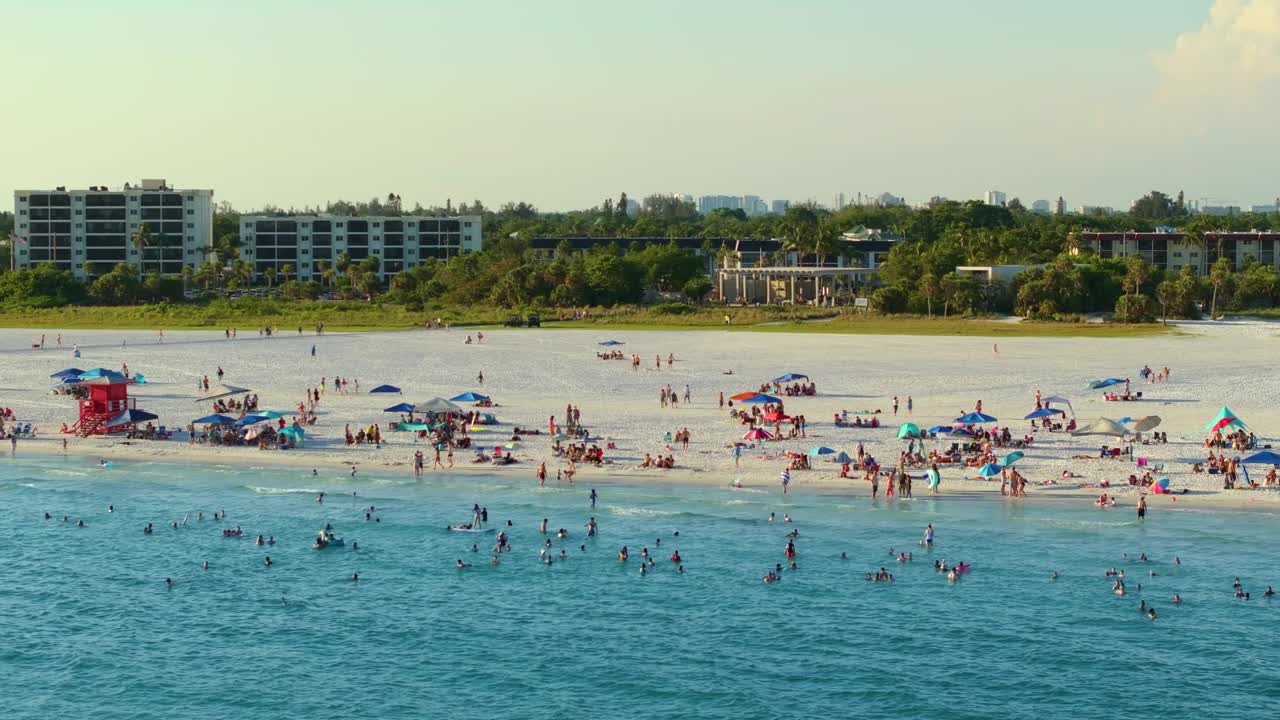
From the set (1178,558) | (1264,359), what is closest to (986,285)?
(1264,359)

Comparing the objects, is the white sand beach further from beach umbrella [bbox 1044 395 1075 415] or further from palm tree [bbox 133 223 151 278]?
palm tree [bbox 133 223 151 278]

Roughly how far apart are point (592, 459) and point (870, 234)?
467 feet

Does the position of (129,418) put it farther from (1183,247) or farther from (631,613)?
(1183,247)

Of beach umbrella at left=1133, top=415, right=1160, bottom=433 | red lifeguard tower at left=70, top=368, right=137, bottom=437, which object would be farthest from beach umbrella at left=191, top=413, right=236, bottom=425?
beach umbrella at left=1133, top=415, right=1160, bottom=433

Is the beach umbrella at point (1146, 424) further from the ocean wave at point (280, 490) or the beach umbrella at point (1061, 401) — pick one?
the ocean wave at point (280, 490)

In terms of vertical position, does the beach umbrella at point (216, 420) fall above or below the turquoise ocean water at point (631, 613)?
above

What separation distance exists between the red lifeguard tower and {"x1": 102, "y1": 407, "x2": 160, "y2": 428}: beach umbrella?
0.10m

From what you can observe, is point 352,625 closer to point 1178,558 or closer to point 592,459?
point 592,459

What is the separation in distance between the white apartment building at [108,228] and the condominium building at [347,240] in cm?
810

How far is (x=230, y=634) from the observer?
35.0m

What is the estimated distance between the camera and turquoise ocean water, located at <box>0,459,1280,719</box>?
30.7 meters

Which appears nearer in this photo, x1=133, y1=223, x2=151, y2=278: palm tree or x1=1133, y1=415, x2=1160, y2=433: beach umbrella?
x1=1133, y1=415, x2=1160, y2=433: beach umbrella

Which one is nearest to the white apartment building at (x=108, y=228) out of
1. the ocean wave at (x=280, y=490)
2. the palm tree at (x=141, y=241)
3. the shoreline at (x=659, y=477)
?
the palm tree at (x=141, y=241)

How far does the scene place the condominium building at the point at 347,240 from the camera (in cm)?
19638
